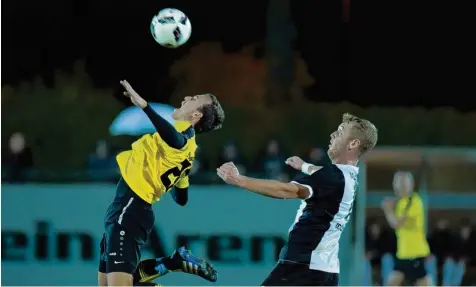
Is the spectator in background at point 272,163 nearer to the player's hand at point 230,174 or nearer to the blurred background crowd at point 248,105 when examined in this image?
the blurred background crowd at point 248,105

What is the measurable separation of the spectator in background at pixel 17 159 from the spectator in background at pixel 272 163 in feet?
8.39

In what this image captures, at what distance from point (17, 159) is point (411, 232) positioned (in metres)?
4.27

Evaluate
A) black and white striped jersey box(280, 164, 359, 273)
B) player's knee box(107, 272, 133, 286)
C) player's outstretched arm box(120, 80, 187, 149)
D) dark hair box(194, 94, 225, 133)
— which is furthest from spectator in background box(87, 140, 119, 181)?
black and white striped jersey box(280, 164, 359, 273)

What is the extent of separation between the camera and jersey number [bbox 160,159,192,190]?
682cm

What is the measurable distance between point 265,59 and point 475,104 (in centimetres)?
270

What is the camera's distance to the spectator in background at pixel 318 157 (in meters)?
9.84

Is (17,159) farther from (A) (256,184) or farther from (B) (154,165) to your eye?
(A) (256,184)

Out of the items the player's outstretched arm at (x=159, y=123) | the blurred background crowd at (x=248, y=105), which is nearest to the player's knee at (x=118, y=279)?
the player's outstretched arm at (x=159, y=123)

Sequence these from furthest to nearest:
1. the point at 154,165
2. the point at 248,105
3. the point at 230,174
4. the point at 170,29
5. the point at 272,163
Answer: the point at 248,105 → the point at 272,163 → the point at 170,29 → the point at 154,165 → the point at 230,174

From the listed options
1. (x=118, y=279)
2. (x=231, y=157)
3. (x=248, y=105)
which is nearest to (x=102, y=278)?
(x=118, y=279)

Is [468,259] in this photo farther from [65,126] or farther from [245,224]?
[65,126]

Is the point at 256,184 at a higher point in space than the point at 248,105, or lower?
lower

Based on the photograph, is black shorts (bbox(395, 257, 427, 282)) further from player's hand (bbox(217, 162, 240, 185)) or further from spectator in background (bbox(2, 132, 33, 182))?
player's hand (bbox(217, 162, 240, 185))

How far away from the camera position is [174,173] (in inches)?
271
